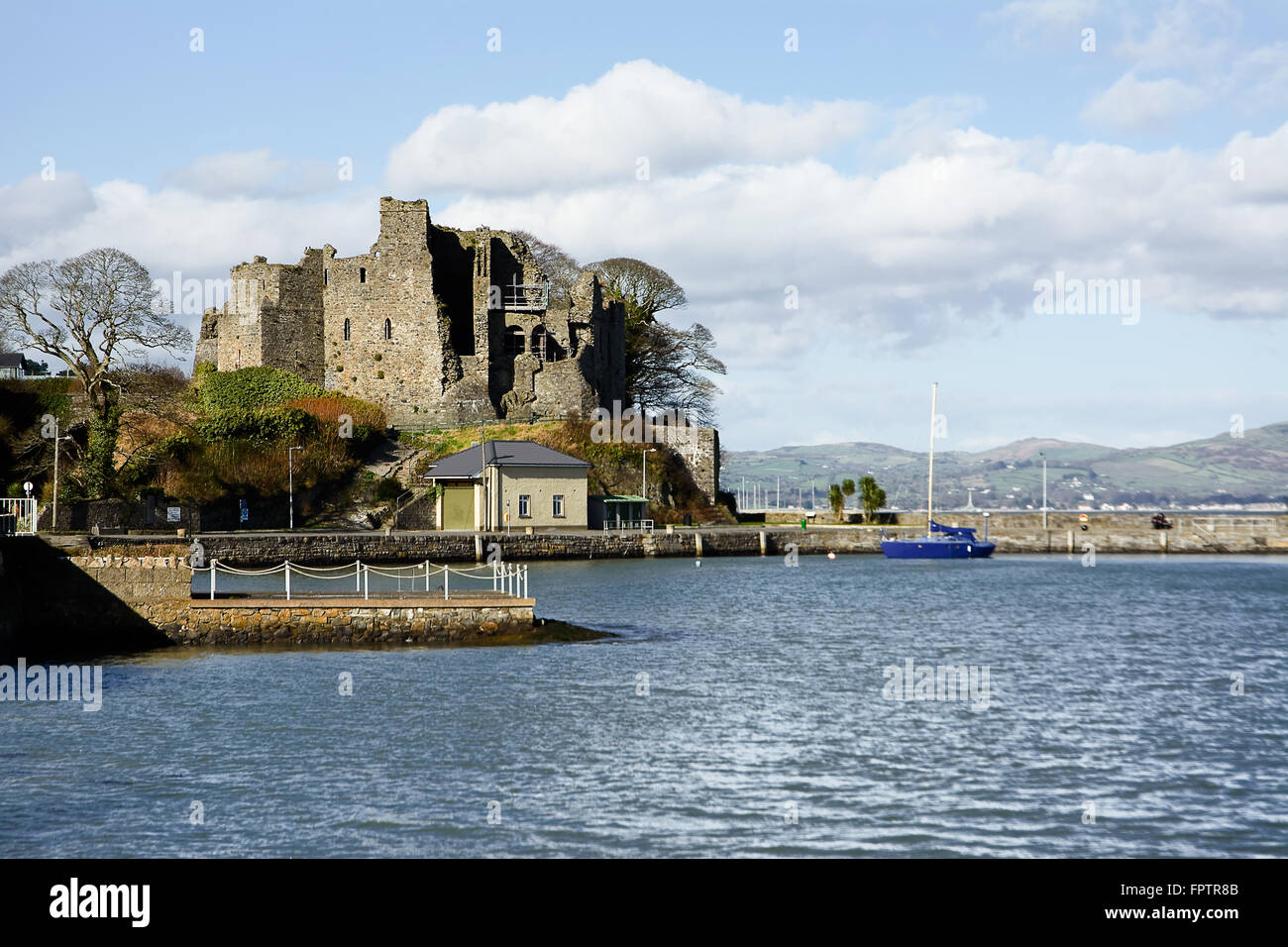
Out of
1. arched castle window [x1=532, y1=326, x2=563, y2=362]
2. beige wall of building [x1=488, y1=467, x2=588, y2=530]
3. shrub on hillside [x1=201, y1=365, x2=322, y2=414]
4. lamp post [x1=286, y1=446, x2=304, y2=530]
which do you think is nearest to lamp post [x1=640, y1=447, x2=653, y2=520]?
beige wall of building [x1=488, y1=467, x2=588, y2=530]

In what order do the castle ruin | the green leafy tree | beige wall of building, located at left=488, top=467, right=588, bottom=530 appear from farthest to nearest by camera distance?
the green leafy tree
the castle ruin
beige wall of building, located at left=488, top=467, right=588, bottom=530

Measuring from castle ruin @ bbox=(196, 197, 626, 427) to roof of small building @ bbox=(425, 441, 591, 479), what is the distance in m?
8.82

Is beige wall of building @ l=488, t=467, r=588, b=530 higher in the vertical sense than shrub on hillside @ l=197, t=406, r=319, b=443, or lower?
lower

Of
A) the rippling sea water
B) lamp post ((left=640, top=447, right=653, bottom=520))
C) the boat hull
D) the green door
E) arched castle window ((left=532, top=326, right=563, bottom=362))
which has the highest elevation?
arched castle window ((left=532, top=326, right=563, bottom=362))

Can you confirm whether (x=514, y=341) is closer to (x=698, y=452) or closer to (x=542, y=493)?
(x=698, y=452)

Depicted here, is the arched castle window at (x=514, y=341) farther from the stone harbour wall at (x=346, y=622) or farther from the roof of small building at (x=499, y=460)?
the stone harbour wall at (x=346, y=622)

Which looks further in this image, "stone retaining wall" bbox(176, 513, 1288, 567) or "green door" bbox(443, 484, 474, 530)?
"green door" bbox(443, 484, 474, 530)

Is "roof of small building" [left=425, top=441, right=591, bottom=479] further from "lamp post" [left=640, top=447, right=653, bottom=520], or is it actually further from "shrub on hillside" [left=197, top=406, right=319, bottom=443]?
"shrub on hillside" [left=197, top=406, right=319, bottom=443]

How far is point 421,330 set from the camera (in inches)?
3031

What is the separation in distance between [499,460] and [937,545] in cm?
2541

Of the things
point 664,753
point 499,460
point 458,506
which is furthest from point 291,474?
point 664,753

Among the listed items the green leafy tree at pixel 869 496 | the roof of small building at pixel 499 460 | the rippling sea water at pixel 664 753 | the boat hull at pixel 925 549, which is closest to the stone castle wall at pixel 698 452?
the green leafy tree at pixel 869 496

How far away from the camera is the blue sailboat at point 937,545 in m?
70.8

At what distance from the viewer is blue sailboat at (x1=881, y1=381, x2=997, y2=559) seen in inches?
2788
